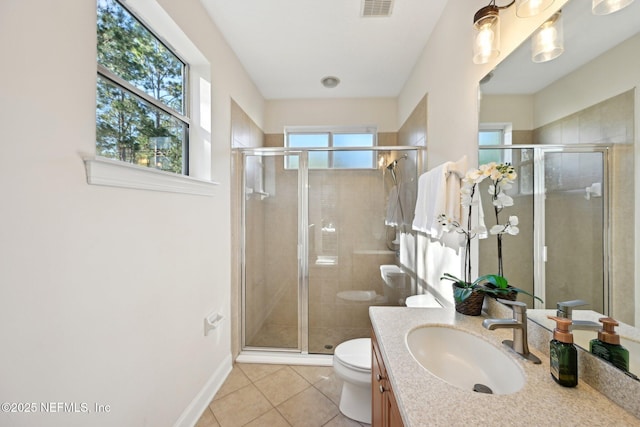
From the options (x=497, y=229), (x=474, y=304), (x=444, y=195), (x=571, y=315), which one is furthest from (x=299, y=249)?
(x=571, y=315)

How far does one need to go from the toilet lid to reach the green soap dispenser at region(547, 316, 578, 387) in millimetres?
1058

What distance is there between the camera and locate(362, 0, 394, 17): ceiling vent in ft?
5.55

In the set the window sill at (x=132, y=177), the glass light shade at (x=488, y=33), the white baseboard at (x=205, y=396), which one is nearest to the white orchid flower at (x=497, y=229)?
the glass light shade at (x=488, y=33)

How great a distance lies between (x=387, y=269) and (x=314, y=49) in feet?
6.64

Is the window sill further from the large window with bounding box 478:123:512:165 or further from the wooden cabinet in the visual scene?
the large window with bounding box 478:123:512:165

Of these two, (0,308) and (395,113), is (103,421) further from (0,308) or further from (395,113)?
(395,113)

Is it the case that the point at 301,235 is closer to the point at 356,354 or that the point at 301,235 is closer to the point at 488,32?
the point at 356,354

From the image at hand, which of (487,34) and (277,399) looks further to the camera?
(277,399)

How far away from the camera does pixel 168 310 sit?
1394 mm

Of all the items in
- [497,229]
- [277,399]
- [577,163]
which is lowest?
[277,399]

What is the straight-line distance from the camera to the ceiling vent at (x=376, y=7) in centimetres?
169

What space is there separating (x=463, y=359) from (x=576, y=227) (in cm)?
61

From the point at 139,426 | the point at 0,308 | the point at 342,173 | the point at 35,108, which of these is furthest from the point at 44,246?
the point at 342,173

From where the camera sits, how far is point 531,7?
3.14 ft
